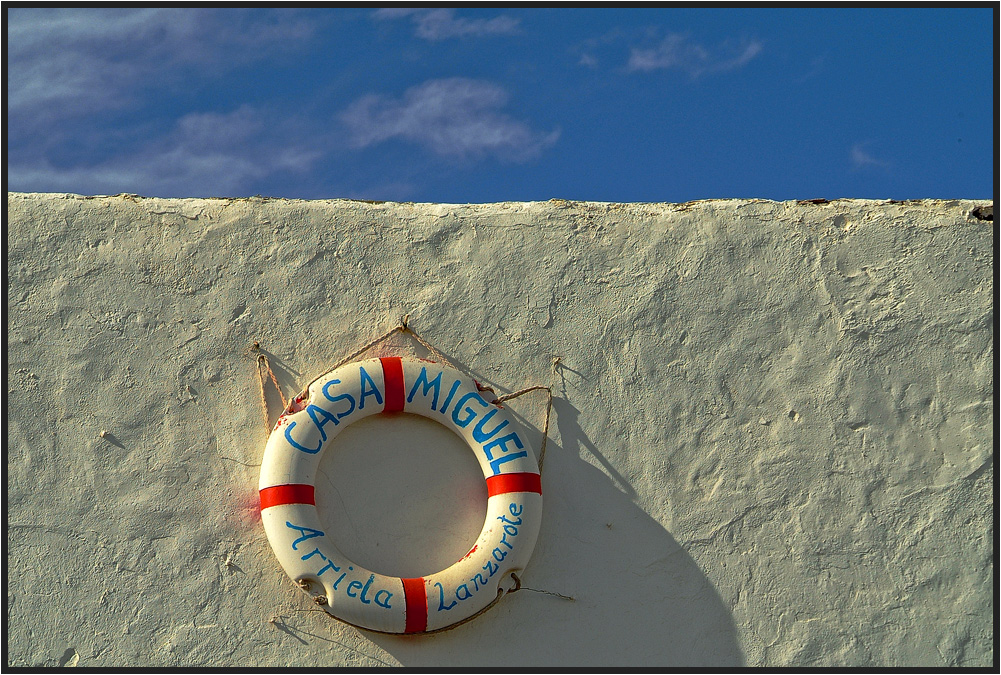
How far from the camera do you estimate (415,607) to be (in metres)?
3.58

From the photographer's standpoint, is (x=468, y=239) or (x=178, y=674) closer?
(x=178, y=674)

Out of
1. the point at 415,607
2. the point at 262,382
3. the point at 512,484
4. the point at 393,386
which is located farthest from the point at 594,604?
the point at 262,382

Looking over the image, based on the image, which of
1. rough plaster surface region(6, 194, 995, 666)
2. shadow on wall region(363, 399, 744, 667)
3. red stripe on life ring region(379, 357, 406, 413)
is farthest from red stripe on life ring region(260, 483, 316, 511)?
shadow on wall region(363, 399, 744, 667)

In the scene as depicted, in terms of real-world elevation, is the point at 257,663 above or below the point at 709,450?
below

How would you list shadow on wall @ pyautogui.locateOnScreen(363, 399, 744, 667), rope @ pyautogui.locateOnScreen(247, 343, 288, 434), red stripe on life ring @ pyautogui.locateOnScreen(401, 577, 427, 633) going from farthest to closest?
rope @ pyautogui.locateOnScreen(247, 343, 288, 434), shadow on wall @ pyautogui.locateOnScreen(363, 399, 744, 667), red stripe on life ring @ pyautogui.locateOnScreen(401, 577, 427, 633)

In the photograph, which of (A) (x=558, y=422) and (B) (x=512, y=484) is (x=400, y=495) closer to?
(B) (x=512, y=484)

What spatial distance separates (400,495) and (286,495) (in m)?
0.36

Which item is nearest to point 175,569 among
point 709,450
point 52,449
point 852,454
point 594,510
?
point 52,449

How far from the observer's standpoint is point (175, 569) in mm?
3672

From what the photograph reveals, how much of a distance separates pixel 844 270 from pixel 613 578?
1302 millimetres

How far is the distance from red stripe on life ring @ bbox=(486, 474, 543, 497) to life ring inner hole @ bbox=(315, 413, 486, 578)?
84 mm

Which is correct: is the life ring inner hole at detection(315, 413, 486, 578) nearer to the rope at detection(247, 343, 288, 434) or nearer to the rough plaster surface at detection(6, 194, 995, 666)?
the rough plaster surface at detection(6, 194, 995, 666)

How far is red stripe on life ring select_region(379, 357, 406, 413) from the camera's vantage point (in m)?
3.78

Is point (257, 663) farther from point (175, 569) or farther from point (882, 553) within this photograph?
point (882, 553)
